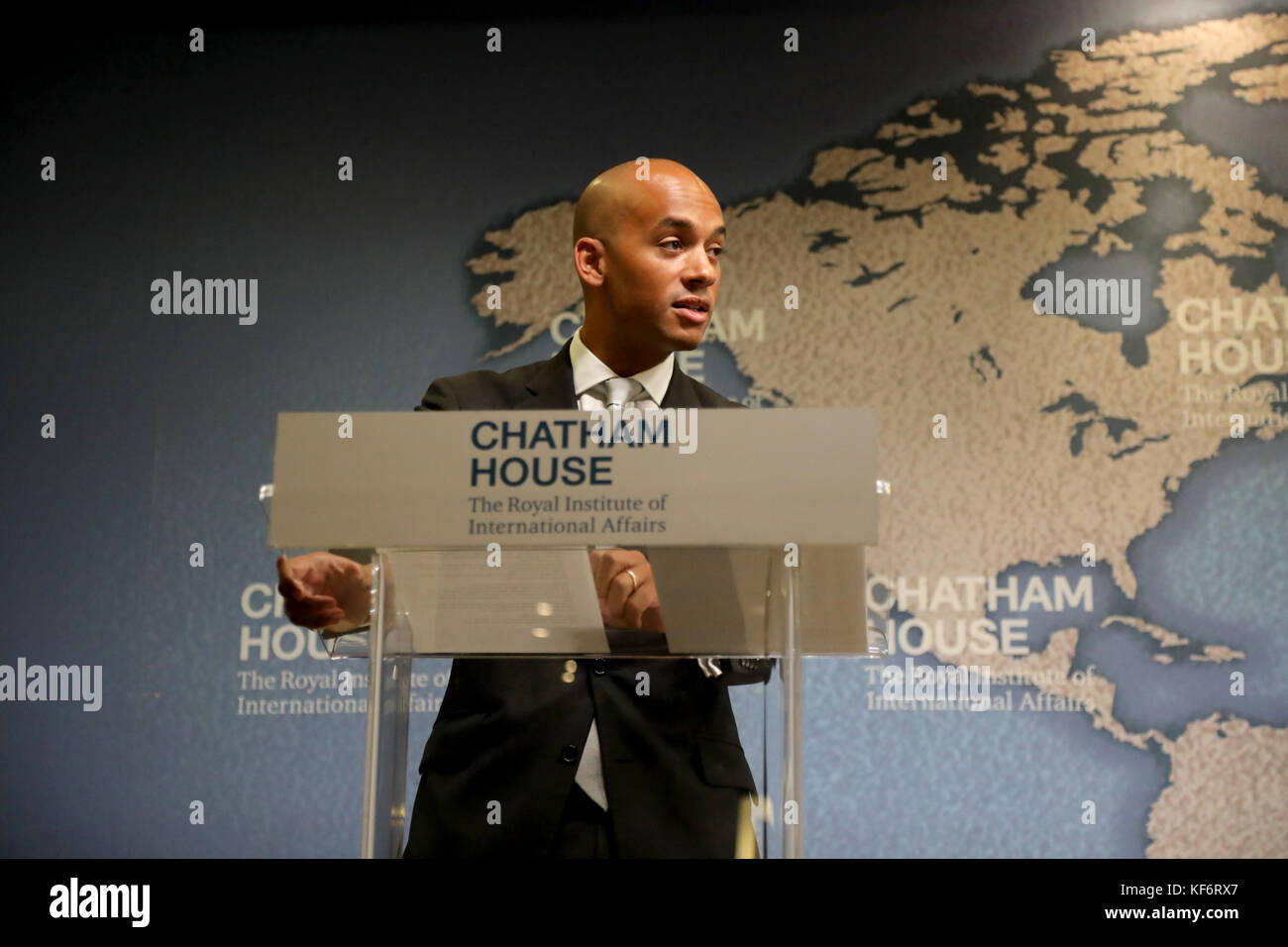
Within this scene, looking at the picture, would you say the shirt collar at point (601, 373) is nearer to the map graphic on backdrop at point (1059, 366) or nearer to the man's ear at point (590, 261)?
the man's ear at point (590, 261)

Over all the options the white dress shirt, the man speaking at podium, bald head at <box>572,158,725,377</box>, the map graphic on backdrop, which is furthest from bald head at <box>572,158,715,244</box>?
the map graphic on backdrop

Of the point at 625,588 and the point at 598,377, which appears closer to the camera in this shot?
the point at 625,588

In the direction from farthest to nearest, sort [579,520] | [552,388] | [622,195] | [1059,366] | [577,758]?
[1059,366], [622,195], [552,388], [577,758], [579,520]

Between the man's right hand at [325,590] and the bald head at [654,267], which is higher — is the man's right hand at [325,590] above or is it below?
below

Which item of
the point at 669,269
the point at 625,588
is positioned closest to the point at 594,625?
the point at 625,588

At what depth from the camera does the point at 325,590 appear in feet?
4.22

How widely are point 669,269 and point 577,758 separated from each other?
74 cm

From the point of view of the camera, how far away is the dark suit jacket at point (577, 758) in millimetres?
1450

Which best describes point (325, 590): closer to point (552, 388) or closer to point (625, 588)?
point (625, 588)

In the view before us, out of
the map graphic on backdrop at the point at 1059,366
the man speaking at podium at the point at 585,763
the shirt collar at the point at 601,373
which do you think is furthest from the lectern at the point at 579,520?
the map graphic on backdrop at the point at 1059,366

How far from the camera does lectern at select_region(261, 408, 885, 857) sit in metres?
1.20

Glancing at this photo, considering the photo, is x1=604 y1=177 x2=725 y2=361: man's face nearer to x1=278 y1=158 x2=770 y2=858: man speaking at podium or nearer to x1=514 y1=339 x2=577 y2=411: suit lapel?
x1=514 y1=339 x2=577 y2=411: suit lapel

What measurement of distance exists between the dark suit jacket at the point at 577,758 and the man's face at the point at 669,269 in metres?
0.55

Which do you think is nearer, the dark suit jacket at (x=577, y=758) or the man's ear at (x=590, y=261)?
the dark suit jacket at (x=577, y=758)
